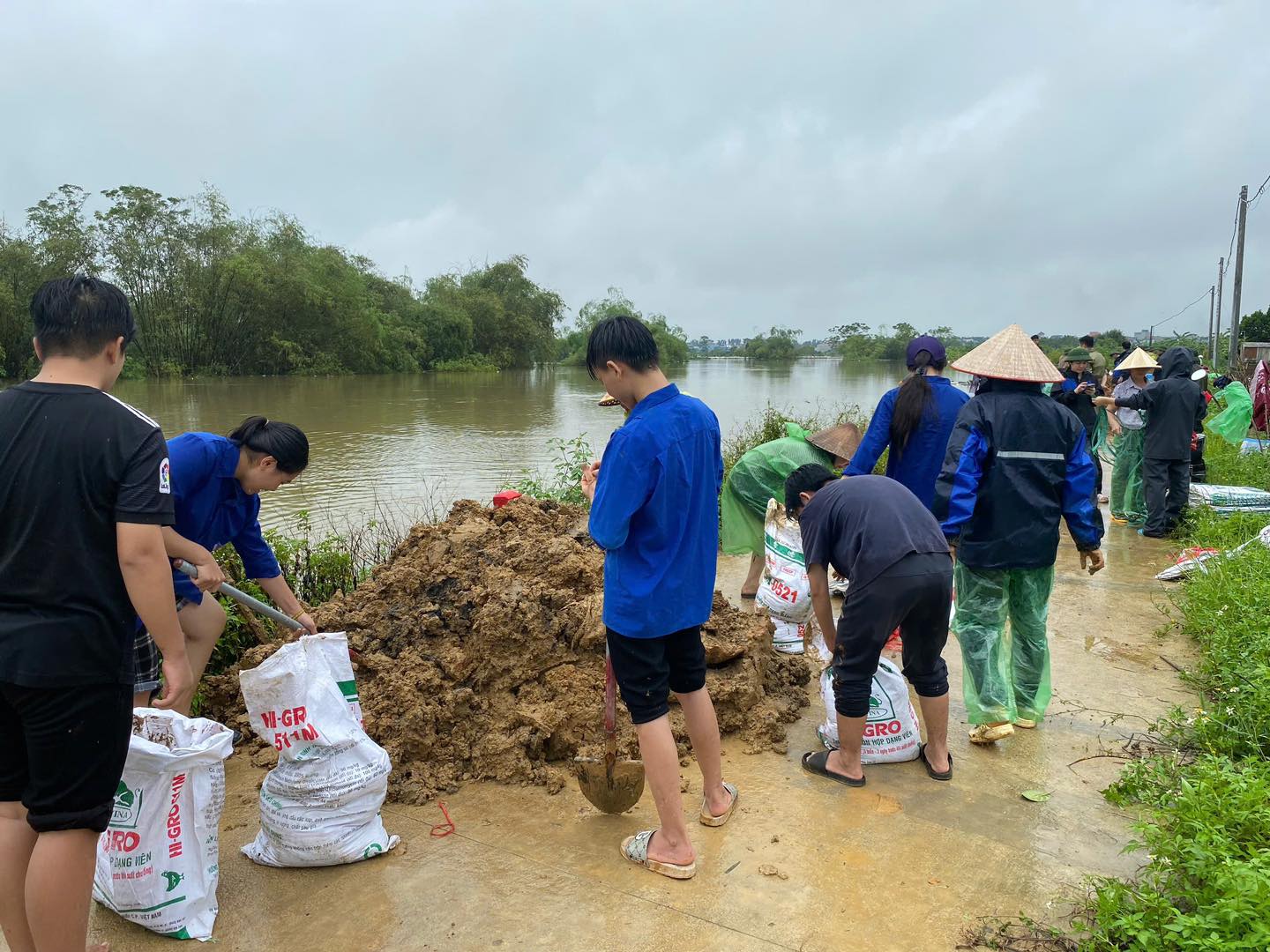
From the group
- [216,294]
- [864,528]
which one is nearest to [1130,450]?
[864,528]

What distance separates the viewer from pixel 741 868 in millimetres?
2479

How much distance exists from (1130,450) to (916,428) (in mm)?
4849

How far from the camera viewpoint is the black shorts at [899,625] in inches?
109

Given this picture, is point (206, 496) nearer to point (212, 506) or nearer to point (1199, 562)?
point (212, 506)

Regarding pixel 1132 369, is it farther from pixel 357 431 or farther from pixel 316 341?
pixel 316 341

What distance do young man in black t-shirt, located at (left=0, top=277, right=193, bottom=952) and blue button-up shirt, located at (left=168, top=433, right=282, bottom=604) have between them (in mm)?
714

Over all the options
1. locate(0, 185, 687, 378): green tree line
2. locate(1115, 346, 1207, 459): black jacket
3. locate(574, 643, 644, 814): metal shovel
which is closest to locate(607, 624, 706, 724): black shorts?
locate(574, 643, 644, 814): metal shovel

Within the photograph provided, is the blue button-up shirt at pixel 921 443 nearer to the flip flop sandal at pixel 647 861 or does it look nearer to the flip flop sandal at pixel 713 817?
the flip flop sandal at pixel 713 817

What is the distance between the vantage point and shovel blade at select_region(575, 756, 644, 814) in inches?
107

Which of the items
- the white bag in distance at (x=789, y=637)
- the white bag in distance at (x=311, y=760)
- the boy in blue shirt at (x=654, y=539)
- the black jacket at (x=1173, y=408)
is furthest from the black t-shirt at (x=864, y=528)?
the black jacket at (x=1173, y=408)

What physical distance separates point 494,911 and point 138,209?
36093mm

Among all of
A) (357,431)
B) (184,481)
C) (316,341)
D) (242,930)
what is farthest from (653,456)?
(316,341)

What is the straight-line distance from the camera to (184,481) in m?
2.61

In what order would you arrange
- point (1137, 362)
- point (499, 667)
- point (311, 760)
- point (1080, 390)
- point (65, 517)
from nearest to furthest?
point (65, 517), point (311, 760), point (499, 667), point (1080, 390), point (1137, 362)
